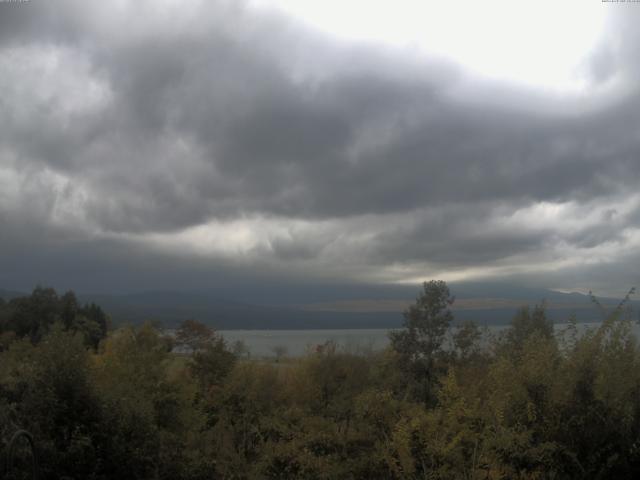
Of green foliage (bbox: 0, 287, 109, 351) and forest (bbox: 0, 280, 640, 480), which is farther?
green foliage (bbox: 0, 287, 109, 351)

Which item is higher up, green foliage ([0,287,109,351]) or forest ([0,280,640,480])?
green foliage ([0,287,109,351])

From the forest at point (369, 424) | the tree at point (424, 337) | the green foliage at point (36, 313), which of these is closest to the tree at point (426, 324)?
the tree at point (424, 337)

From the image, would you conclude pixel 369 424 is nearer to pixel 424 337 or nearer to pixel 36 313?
pixel 424 337

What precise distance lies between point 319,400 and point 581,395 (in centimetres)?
2013

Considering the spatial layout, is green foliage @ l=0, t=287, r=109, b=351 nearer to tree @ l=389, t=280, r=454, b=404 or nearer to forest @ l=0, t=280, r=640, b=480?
tree @ l=389, t=280, r=454, b=404

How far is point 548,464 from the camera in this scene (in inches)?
523

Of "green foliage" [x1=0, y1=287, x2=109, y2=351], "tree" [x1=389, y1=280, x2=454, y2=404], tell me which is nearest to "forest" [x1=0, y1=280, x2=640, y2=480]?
"tree" [x1=389, y1=280, x2=454, y2=404]

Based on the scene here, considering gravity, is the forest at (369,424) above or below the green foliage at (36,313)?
below

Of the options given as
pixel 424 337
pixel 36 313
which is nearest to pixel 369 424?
pixel 424 337

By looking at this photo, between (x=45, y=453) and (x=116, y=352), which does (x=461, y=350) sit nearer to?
(x=116, y=352)

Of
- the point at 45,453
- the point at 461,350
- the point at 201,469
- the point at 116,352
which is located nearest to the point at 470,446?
the point at 201,469

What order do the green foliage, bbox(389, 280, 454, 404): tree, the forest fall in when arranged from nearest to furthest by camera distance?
the forest
bbox(389, 280, 454, 404): tree
the green foliage

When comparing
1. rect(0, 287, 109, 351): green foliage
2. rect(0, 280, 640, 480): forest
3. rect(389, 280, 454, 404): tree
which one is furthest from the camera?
rect(0, 287, 109, 351): green foliage

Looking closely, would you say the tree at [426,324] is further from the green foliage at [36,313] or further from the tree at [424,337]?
the green foliage at [36,313]
